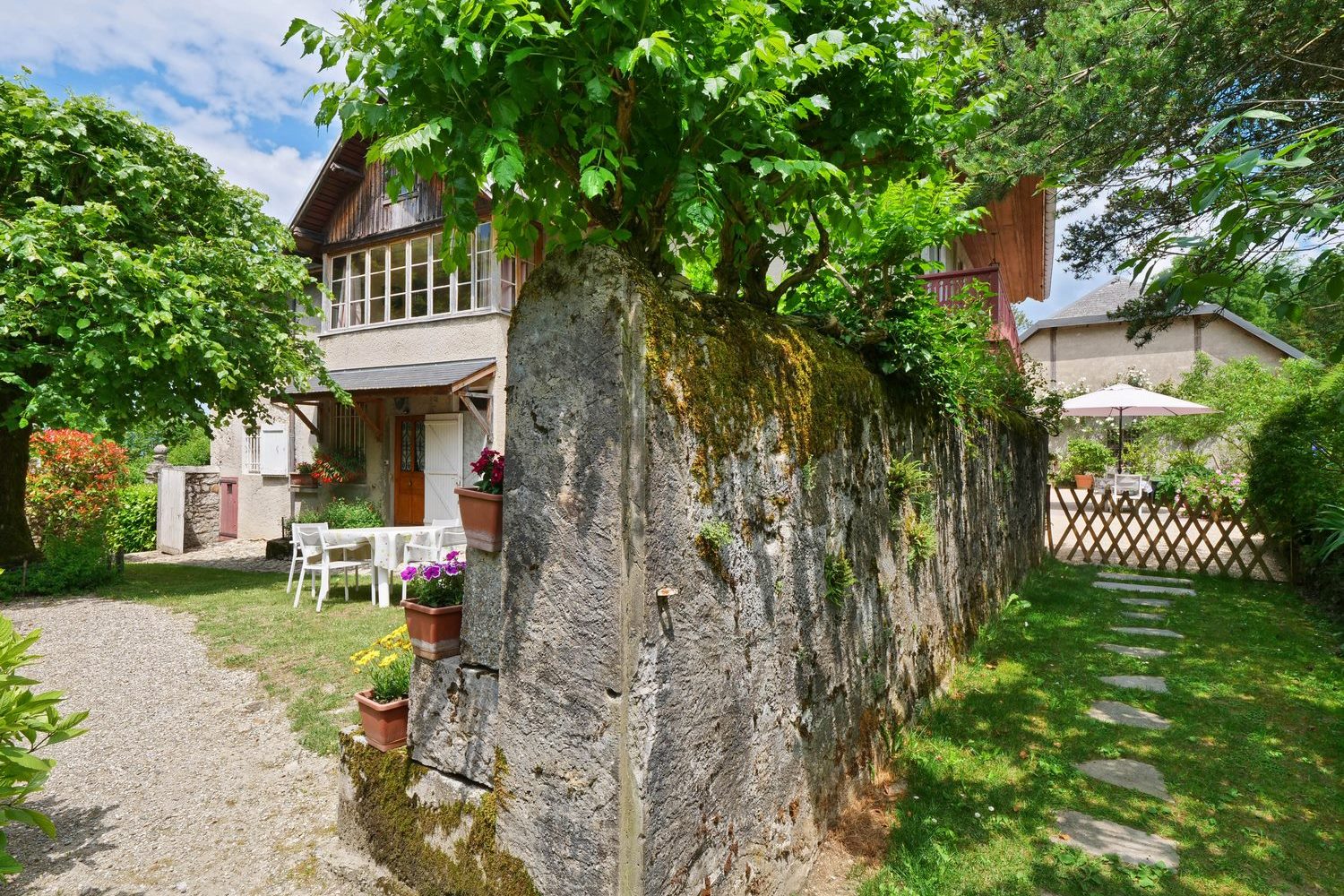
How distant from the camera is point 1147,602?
7.75 meters

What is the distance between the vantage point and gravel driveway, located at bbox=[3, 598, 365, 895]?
297 centimetres

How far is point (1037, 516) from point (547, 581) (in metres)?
9.39

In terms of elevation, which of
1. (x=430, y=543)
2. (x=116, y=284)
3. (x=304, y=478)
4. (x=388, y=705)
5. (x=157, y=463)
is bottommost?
(x=388, y=705)

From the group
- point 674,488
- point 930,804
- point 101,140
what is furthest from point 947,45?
point 101,140

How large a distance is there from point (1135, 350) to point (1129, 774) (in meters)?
24.4

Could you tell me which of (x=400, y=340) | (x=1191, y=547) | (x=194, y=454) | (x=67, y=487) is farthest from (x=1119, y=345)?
(x=194, y=454)

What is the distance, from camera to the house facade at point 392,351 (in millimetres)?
11953

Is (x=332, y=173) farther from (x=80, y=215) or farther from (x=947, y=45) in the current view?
(x=947, y=45)

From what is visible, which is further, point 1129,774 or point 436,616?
point 1129,774

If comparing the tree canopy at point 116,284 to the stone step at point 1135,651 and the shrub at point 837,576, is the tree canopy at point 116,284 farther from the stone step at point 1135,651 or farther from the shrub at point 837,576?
the stone step at point 1135,651

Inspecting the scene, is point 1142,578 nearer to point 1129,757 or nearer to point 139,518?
point 1129,757

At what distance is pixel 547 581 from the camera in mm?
2135

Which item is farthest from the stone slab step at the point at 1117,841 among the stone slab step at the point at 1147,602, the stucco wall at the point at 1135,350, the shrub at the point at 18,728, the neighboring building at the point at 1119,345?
the neighboring building at the point at 1119,345

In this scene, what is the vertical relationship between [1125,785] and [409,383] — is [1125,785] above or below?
below
